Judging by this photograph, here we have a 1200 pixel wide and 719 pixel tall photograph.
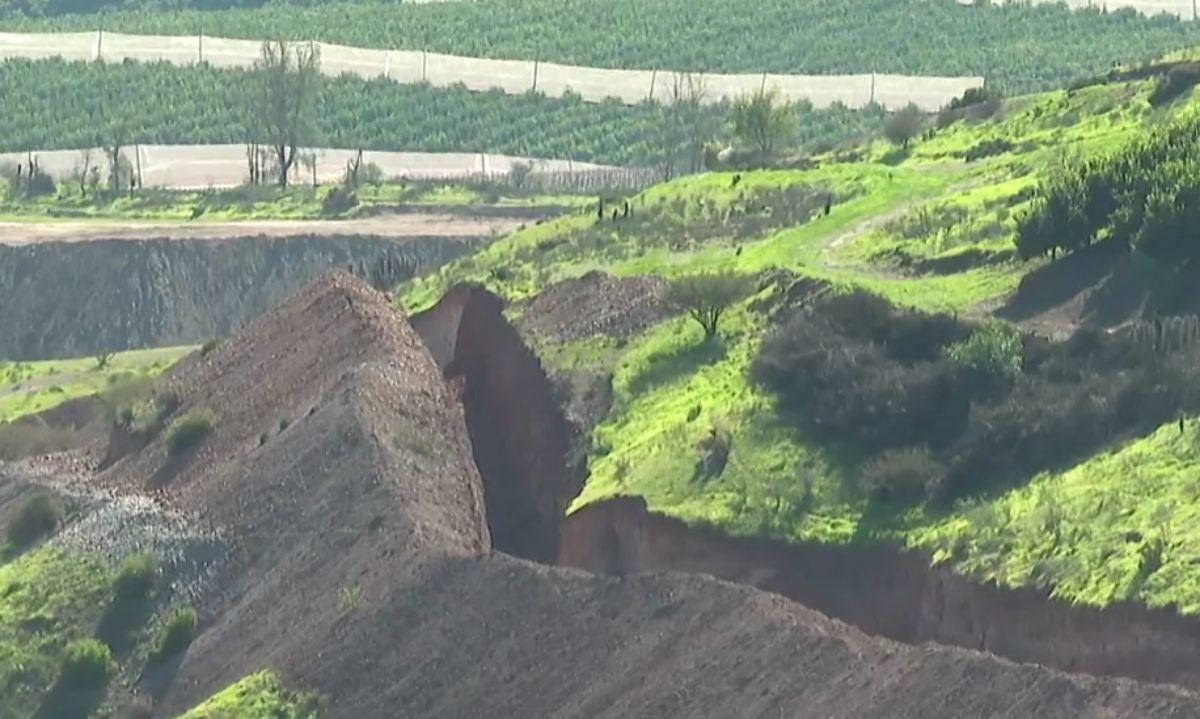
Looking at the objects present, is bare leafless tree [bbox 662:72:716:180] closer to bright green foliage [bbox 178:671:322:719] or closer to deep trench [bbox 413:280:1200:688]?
deep trench [bbox 413:280:1200:688]

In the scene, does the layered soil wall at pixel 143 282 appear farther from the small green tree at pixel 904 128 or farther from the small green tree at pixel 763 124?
the small green tree at pixel 904 128

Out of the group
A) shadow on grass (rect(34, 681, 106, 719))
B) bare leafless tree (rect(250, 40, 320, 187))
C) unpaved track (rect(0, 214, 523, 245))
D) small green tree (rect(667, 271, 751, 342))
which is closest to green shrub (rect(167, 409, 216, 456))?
shadow on grass (rect(34, 681, 106, 719))

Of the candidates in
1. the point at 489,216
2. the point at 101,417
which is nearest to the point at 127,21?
the point at 489,216

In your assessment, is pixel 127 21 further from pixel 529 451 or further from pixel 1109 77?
pixel 529 451

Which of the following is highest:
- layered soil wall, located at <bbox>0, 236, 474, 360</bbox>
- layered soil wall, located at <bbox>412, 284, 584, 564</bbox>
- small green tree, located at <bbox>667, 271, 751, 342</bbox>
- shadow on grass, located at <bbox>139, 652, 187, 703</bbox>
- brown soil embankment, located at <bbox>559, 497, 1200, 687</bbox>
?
small green tree, located at <bbox>667, 271, 751, 342</bbox>

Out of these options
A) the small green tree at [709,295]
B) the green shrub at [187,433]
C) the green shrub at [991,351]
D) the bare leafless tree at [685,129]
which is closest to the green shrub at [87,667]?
the green shrub at [187,433]

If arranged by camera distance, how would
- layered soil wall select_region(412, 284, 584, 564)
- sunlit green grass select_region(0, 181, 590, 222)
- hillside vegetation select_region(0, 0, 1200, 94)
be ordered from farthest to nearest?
hillside vegetation select_region(0, 0, 1200, 94)
sunlit green grass select_region(0, 181, 590, 222)
layered soil wall select_region(412, 284, 584, 564)
